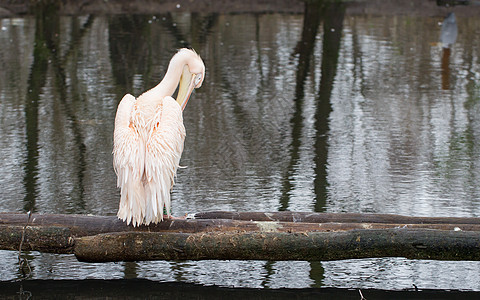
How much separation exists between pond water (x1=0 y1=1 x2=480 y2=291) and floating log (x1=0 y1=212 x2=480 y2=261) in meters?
0.45

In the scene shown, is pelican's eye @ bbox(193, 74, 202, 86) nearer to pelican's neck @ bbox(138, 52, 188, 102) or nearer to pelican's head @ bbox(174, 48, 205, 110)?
pelican's head @ bbox(174, 48, 205, 110)

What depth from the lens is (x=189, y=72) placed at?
608cm

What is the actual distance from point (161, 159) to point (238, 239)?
0.77 meters

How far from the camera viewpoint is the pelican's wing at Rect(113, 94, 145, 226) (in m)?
4.88

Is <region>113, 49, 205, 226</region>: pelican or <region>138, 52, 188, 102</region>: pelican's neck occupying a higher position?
<region>138, 52, 188, 102</region>: pelican's neck

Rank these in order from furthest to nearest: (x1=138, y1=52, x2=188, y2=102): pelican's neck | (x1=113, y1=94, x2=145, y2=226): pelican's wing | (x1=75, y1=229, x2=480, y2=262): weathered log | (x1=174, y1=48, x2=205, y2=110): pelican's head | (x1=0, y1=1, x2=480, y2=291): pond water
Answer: (x1=174, y1=48, x2=205, y2=110): pelican's head → (x1=138, y1=52, x2=188, y2=102): pelican's neck → (x1=0, y1=1, x2=480, y2=291): pond water → (x1=113, y1=94, x2=145, y2=226): pelican's wing → (x1=75, y1=229, x2=480, y2=262): weathered log

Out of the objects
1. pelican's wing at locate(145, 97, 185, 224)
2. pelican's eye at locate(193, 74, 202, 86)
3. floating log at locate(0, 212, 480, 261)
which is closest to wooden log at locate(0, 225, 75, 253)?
floating log at locate(0, 212, 480, 261)

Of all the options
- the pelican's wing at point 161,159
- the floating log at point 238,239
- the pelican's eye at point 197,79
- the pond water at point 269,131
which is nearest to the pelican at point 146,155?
the pelican's wing at point 161,159

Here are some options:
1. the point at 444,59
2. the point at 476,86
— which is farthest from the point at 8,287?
the point at 444,59

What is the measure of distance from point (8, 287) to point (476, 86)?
30.8 ft

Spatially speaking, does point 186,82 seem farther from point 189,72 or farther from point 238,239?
point 238,239

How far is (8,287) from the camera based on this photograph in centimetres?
507

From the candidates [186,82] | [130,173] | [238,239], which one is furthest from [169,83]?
[238,239]

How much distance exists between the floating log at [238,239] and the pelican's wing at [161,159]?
0.19 m
